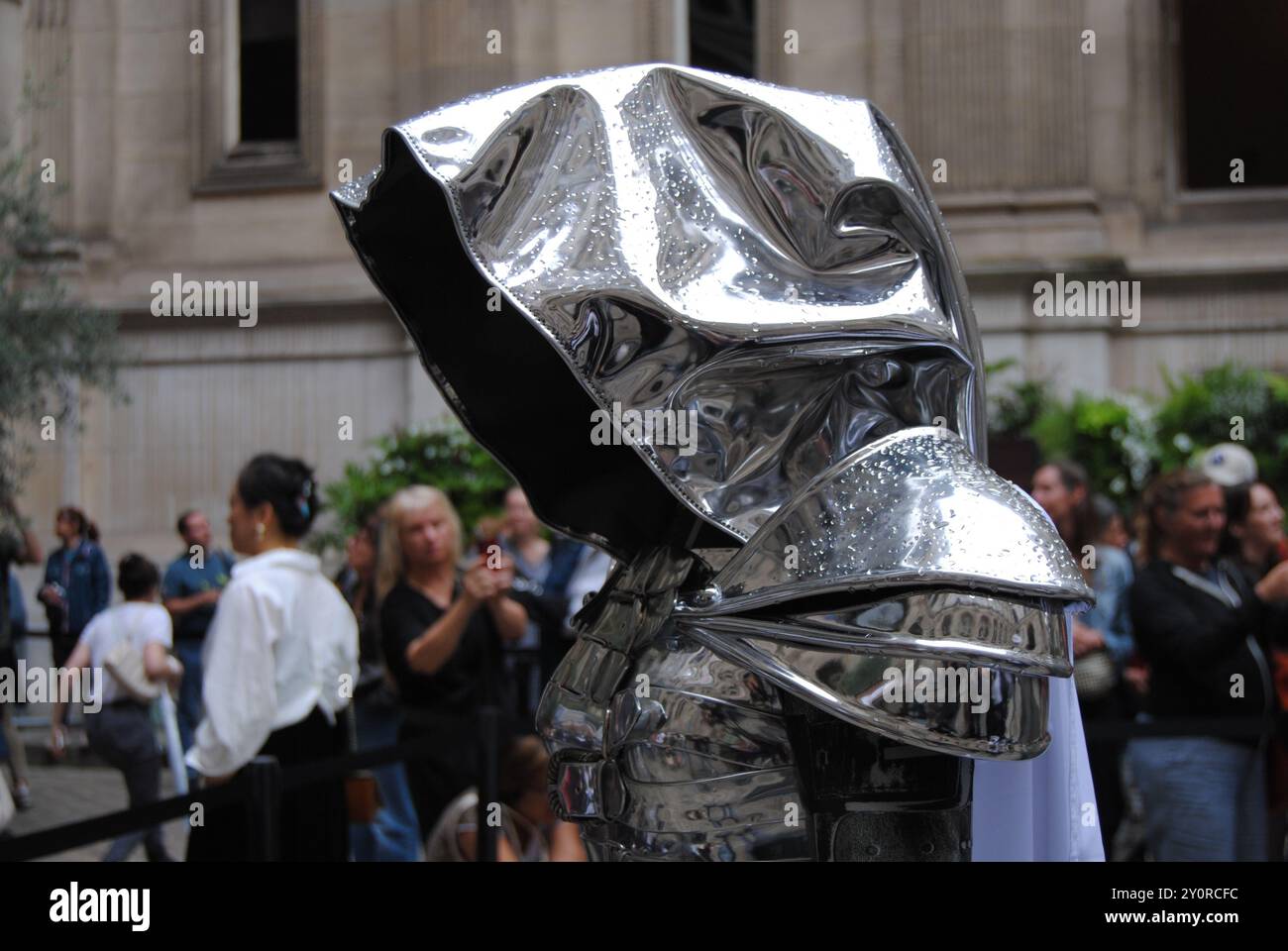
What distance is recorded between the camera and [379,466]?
10852mm

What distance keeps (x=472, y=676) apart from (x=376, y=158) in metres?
8.49

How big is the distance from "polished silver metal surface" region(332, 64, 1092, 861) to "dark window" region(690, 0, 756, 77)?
12173 millimetres

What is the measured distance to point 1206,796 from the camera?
208 inches

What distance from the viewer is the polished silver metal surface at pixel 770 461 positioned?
1834mm

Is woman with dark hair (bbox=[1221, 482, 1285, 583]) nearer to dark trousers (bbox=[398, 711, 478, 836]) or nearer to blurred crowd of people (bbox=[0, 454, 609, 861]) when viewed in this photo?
blurred crowd of people (bbox=[0, 454, 609, 861])

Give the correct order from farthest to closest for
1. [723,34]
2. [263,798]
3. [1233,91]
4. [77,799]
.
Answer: [723,34] < [1233,91] < [77,799] < [263,798]

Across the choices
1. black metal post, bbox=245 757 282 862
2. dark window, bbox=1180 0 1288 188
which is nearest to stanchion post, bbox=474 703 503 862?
black metal post, bbox=245 757 282 862

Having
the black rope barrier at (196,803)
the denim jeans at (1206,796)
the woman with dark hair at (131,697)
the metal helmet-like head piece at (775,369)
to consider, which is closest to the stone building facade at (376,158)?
the woman with dark hair at (131,697)

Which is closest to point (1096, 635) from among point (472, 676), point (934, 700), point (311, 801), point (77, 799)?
point (472, 676)

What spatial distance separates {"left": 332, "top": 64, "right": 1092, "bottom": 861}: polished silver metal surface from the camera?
183cm

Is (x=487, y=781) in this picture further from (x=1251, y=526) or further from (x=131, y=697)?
(x=1251, y=526)
